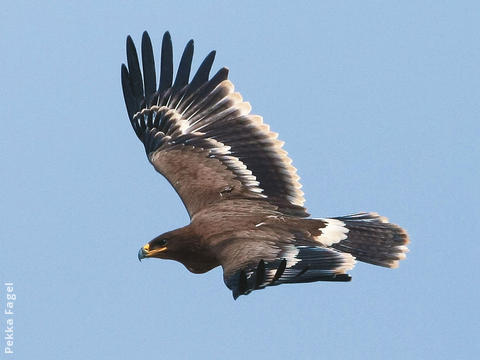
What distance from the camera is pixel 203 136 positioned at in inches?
495

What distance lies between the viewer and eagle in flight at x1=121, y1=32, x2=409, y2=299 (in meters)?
10.2

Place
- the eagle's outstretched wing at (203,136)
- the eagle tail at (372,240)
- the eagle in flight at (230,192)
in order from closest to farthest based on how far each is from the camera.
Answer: the eagle in flight at (230,192) < the eagle tail at (372,240) < the eagle's outstretched wing at (203,136)

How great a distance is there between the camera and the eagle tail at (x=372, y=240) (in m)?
11.4

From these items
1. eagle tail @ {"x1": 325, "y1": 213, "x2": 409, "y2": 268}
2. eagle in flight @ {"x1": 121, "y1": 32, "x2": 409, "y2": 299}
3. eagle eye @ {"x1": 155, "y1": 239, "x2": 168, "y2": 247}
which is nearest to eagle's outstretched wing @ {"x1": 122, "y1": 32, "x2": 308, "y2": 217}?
eagle in flight @ {"x1": 121, "y1": 32, "x2": 409, "y2": 299}

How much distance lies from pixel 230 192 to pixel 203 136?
0.98 metres

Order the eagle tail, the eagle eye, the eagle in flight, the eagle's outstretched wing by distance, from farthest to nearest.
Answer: the eagle's outstretched wing → the eagle tail → the eagle eye → the eagle in flight

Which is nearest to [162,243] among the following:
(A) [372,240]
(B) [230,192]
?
(B) [230,192]

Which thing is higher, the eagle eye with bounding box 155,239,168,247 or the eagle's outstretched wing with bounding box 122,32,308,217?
the eagle's outstretched wing with bounding box 122,32,308,217

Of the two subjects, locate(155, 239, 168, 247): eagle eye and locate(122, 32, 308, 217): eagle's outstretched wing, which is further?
locate(122, 32, 308, 217): eagle's outstretched wing

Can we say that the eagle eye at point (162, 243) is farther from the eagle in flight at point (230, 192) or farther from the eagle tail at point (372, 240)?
the eagle tail at point (372, 240)

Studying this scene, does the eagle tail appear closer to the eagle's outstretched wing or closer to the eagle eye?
the eagle's outstretched wing

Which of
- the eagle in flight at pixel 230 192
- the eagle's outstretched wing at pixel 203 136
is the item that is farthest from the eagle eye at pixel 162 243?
the eagle's outstretched wing at pixel 203 136

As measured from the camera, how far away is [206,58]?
12.8m

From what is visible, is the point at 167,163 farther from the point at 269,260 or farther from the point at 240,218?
the point at 269,260
